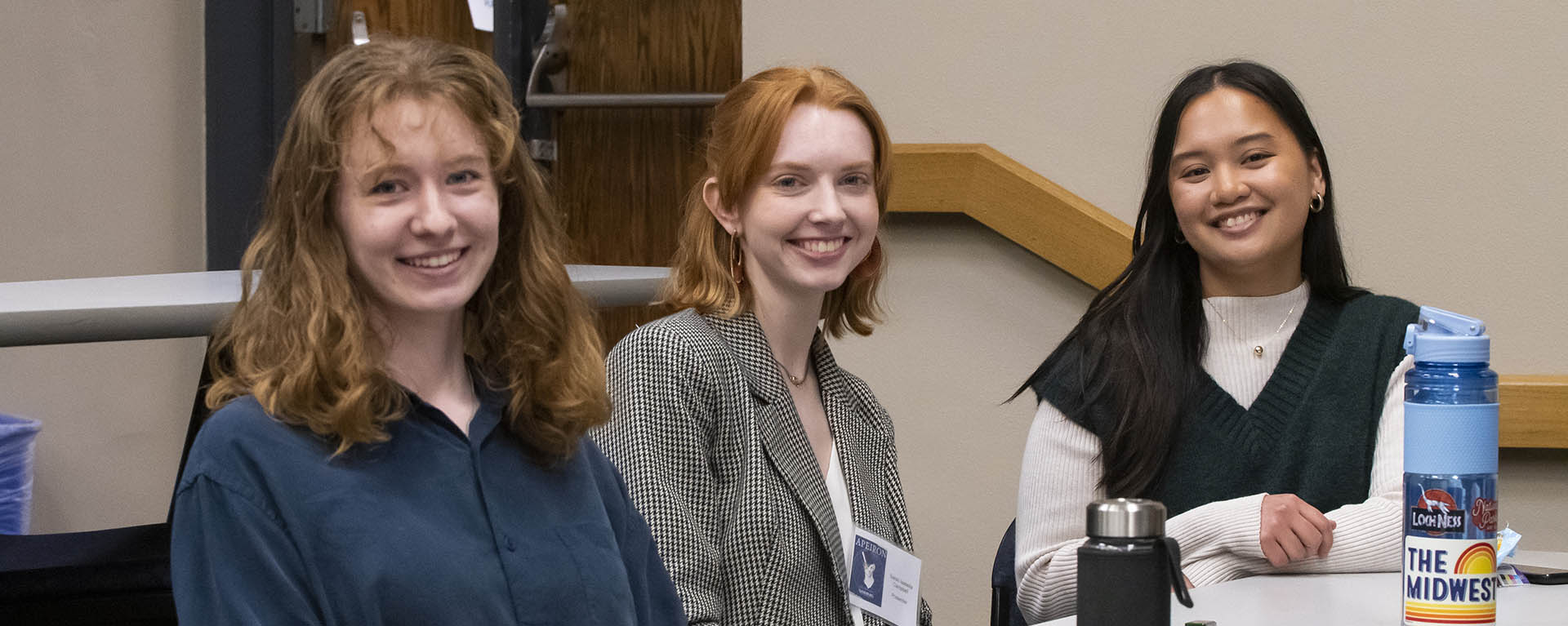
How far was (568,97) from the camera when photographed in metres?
3.54

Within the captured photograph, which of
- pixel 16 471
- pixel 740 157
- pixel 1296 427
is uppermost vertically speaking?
pixel 740 157

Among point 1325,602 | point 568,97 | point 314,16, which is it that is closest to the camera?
point 1325,602

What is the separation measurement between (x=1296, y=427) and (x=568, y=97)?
220 centimetres

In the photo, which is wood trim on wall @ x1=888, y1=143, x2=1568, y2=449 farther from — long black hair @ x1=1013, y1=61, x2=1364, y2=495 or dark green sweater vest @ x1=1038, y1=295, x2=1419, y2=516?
dark green sweater vest @ x1=1038, y1=295, x2=1419, y2=516

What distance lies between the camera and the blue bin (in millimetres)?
3242

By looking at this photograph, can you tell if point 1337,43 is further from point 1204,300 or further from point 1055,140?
point 1204,300

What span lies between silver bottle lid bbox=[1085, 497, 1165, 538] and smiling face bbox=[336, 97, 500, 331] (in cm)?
64

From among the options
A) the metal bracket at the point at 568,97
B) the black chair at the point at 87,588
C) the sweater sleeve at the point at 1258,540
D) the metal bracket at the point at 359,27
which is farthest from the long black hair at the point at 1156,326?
the metal bracket at the point at 359,27

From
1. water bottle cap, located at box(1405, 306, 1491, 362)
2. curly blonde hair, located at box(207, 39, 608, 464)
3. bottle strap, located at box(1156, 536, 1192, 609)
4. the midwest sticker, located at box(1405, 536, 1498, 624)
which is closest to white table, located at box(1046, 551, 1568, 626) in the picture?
the midwest sticker, located at box(1405, 536, 1498, 624)

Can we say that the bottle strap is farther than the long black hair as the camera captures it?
No

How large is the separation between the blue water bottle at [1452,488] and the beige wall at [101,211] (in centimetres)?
319

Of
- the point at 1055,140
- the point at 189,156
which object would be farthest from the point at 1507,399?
the point at 189,156

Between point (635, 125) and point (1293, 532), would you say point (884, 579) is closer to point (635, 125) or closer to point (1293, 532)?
point (1293, 532)

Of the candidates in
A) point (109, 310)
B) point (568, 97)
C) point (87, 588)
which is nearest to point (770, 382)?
point (109, 310)
